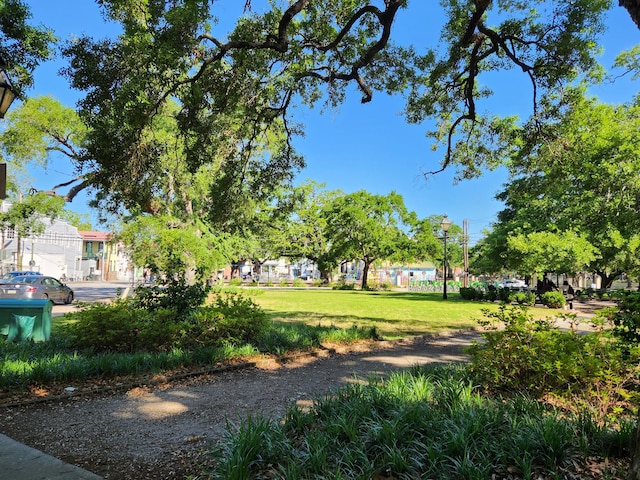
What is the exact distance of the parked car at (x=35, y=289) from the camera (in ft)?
57.7

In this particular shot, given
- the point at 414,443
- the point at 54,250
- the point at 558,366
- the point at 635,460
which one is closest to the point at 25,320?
the point at 414,443

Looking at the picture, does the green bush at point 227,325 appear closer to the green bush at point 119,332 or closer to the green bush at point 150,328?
the green bush at point 150,328

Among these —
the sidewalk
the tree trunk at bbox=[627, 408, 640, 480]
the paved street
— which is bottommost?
the paved street

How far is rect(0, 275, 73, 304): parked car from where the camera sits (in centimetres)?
1758

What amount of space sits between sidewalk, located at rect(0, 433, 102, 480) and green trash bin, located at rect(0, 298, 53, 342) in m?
5.59

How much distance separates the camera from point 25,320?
8406mm

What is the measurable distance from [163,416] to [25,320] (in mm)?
5625

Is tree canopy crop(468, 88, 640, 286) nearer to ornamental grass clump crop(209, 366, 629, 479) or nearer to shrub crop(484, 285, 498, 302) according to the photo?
shrub crop(484, 285, 498, 302)

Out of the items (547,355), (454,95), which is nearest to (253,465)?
(547,355)

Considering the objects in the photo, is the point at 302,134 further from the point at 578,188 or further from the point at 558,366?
the point at 578,188

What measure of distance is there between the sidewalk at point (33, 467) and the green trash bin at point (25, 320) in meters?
5.59

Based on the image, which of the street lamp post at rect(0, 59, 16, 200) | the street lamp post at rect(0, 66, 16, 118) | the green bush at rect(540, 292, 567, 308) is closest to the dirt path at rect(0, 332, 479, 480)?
the street lamp post at rect(0, 59, 16, 200)

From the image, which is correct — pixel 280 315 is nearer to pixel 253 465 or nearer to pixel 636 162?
pixel 253 465

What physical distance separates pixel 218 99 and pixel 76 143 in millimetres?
19274
